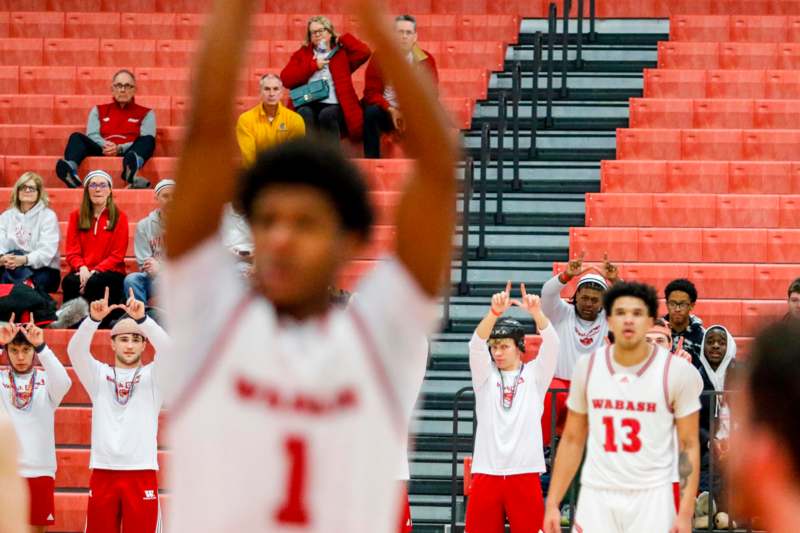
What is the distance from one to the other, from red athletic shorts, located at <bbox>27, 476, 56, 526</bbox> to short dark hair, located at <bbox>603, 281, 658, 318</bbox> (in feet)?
12.4

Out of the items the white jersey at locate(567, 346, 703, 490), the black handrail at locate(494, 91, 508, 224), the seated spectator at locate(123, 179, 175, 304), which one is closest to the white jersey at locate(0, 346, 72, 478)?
the seated spectator at locate(123, 179, 175, 304)

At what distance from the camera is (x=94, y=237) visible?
39.9 feet

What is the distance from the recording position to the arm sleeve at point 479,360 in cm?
985

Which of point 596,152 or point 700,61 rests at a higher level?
point 700,61

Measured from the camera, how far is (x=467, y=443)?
11.4m

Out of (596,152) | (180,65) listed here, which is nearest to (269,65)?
(180,65)

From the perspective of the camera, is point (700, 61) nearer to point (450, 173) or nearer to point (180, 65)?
point (180, 65)

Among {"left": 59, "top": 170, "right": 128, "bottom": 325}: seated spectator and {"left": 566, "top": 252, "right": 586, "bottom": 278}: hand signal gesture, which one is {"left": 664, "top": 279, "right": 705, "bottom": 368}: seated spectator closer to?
{"left": 566, "top": 252, "right": 586, "bottom": 278}: hand signal gesture

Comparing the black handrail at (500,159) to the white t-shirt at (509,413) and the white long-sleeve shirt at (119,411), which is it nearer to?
the white t-shirt at (509,413)

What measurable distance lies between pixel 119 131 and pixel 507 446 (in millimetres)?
5384

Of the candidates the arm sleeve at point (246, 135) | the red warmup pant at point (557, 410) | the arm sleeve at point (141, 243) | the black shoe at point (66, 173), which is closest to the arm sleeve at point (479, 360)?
the red warmup pant at point (557, 410)

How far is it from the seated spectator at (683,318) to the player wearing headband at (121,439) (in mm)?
3360

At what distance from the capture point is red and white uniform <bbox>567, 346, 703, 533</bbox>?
26.9 feet

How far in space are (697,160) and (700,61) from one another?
1.67 metres
